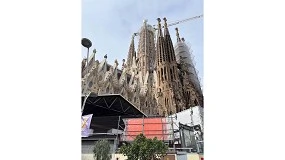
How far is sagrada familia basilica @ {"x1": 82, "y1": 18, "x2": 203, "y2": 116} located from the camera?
332 inches

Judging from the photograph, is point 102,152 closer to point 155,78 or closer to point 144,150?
point 144,150

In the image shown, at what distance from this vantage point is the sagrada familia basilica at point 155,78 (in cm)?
843

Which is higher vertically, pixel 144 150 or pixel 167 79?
pixel 167 79

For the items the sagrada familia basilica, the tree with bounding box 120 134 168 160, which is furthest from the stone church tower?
the tree with bounding box 120 134 168 160

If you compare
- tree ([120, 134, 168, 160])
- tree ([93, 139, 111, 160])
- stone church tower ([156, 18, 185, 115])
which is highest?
stone church tower ([156, 18, 185, 115])

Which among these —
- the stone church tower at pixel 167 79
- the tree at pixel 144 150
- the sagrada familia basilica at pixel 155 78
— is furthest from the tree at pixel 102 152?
the stone church tower at pixel 167 79

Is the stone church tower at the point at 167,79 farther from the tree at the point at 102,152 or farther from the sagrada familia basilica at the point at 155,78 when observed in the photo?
the tree at the point at 102,152

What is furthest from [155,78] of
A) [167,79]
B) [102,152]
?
[102,152]

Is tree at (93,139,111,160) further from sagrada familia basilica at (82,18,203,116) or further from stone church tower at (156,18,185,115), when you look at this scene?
stone church tower at (156,18,185,115)

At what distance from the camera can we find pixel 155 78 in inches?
408

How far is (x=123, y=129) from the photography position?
18.0 feet
